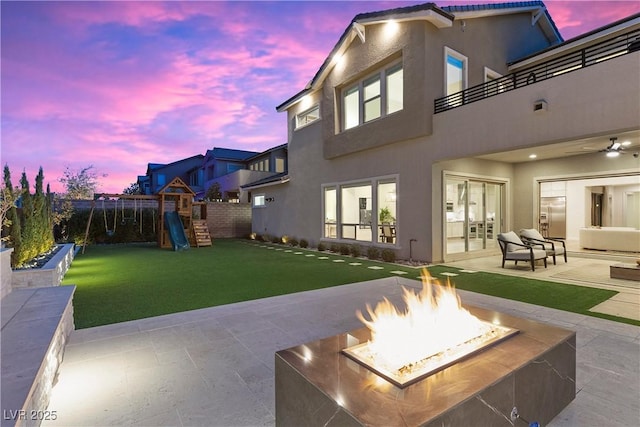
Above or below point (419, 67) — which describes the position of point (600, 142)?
below

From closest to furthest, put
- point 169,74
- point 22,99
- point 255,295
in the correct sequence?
point 255,295 → point 22,99 → point 169,74

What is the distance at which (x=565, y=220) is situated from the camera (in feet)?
45.4

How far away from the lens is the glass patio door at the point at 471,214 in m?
9.21

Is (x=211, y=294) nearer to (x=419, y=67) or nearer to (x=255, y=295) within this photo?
(x=255, y=295)

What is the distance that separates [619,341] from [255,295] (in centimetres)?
480

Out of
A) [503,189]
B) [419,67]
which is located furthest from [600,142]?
[419,67]

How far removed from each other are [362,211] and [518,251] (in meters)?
4.86

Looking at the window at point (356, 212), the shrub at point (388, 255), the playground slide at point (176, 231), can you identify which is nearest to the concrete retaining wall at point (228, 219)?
the playground slide at point (176, 231)

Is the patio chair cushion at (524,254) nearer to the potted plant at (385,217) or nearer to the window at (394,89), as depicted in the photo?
the potted plant at (385,217)

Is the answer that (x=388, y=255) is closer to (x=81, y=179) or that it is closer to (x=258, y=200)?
(x=258, y=200)

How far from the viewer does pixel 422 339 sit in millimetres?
2047

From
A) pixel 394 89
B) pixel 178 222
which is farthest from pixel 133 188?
pixel 394 89

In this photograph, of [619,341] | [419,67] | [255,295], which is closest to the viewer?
[619,341]

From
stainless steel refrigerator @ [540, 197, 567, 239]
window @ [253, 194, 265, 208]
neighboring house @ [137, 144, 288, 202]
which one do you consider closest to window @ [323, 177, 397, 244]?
window @ [253, 194, 265, 208]
